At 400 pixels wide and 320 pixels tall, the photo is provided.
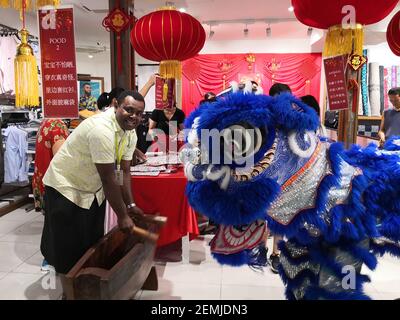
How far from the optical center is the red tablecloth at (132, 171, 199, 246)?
2150mm

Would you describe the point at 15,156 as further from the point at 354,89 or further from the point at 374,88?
the point at 374,88

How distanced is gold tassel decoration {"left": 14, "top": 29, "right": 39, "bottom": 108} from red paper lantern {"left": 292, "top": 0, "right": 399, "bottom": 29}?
1502 mm

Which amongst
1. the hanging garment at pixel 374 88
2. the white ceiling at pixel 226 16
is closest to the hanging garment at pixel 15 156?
the white ceiling at pixel 226 16

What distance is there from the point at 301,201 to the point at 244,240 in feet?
0.64

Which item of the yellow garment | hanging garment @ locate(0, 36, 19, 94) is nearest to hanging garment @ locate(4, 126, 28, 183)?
hanging garment @ locate(0, 36, 19, 94)

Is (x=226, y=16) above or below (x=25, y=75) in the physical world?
above

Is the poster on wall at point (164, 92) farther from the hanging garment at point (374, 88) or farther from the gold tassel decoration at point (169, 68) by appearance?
the hanging garment at point (374, 88)

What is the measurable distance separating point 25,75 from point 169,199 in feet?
3.71

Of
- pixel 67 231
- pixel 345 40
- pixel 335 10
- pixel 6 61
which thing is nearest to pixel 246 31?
pixel 6 61

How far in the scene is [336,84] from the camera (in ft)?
7.06

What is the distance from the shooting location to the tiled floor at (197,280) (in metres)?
2.01

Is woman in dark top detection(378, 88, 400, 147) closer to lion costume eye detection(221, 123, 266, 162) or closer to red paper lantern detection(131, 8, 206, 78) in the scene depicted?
red paper lantern detection(131, 8, 206, 78)

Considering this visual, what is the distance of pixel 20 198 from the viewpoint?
4.00m
